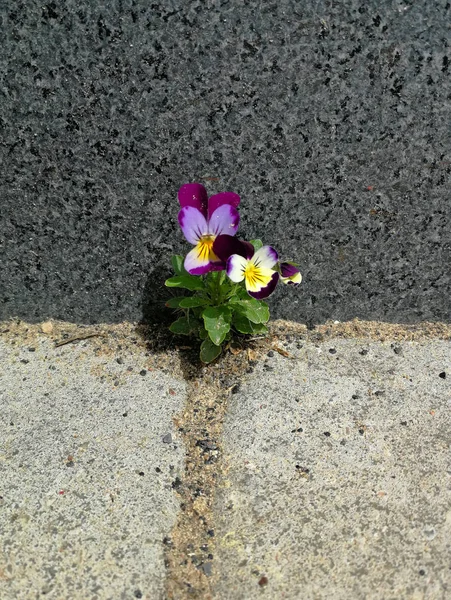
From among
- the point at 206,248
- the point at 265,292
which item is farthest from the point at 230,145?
the point at 265,292

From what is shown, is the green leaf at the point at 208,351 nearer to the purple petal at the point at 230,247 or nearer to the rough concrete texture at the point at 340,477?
the rough concrete texture at the point at 340,477

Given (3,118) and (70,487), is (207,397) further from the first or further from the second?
(3,118)

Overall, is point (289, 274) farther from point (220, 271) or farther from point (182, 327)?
point (182, 327)

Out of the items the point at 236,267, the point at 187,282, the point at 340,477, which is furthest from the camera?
the point at 187,282

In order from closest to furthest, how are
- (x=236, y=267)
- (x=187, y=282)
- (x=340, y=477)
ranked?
(x=340, y=477) < (x=236, y=267) < (x=187, y=282)

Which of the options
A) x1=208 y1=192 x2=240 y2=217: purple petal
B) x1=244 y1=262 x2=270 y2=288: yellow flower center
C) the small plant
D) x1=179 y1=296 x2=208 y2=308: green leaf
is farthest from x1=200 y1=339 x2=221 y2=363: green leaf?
x1=208 y1=192 x2=240 y2=217: purple petal

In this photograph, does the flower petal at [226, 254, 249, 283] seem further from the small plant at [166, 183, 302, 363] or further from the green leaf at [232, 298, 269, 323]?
the green leaf at [232, 298, 269, 323]
